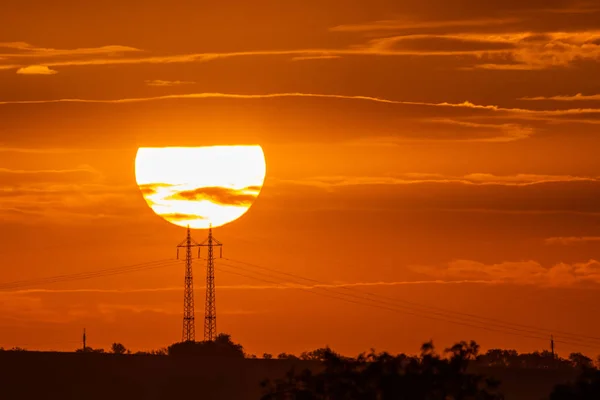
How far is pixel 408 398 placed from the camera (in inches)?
3125

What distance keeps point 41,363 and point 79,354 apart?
3.06 metres

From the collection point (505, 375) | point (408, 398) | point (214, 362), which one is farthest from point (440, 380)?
point (214, 362)

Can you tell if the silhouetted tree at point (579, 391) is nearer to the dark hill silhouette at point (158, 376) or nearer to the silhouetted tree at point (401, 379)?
the silhouetted tree at point (401, 379)

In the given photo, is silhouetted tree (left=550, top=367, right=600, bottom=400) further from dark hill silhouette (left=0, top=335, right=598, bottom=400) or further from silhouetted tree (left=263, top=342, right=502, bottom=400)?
dark hill silhouette (left=0, top=335, right=598, bottom=400)

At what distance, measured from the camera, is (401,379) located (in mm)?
79688

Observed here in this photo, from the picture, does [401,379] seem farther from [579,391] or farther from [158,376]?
[158,376]

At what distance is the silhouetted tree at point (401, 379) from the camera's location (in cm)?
7956

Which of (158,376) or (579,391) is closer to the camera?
(579,391)

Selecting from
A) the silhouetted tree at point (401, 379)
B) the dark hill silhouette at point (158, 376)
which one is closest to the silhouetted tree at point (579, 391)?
the silhouetted tree at point (401, 379)

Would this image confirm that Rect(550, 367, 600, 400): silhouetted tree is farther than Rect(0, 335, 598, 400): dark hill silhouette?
No

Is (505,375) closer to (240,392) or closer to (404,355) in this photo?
(240,392)

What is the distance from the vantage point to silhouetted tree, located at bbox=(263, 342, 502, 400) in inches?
3132

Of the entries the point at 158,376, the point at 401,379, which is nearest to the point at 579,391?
the point at 401,379

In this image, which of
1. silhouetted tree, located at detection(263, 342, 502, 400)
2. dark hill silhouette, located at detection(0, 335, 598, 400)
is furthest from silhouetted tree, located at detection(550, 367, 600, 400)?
dark hill silhouette, located at detection(0, 335, 598, 400)
